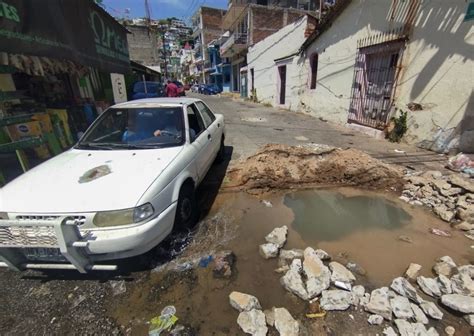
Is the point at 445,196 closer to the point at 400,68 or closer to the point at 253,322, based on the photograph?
the point at 253,322

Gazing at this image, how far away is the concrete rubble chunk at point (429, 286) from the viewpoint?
230cm

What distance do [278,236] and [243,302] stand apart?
112cm

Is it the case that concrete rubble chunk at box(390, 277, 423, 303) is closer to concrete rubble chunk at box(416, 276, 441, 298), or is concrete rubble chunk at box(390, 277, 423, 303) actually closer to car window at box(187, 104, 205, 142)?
concrete rubble chunk at box(416, 276, 441, 298)

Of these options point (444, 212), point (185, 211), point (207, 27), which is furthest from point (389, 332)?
point (207, 27)

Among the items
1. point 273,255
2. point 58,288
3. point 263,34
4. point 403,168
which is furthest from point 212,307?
point 263,34

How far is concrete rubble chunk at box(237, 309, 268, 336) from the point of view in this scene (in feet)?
6.43

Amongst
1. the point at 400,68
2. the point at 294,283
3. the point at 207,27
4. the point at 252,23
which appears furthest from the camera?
the point at 207,27

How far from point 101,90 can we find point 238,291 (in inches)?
381

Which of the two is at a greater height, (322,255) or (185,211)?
(185,211)

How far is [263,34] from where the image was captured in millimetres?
22156

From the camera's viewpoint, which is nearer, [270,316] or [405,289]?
[270,316]

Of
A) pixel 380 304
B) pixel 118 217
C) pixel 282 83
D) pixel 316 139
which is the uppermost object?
pixel 282 83

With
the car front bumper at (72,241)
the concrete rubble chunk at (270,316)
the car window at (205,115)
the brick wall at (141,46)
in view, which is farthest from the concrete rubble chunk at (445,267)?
the brick wall at (141,46)

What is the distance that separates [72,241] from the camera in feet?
6.86
